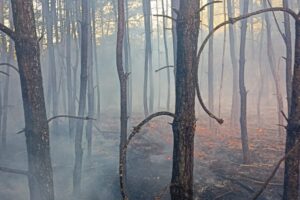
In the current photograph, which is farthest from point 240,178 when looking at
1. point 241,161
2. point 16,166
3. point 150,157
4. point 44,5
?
point 44,5

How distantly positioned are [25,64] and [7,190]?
7.38 m

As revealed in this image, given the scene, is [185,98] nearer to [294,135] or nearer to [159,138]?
[294,135]

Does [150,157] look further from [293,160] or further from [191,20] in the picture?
[191,20]

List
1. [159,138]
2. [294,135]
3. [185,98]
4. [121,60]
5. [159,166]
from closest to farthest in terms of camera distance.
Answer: [185,98] < [294,135] < [121,60] < [159,166] < [159,138]

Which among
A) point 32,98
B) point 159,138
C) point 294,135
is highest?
point 32,98

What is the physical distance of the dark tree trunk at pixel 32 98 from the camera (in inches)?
215

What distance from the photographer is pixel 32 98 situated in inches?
220

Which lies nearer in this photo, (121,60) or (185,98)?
(185,98)

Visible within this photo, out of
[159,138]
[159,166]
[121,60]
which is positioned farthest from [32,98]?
[159,138]

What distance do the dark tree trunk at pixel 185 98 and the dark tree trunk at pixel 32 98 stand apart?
2807mm

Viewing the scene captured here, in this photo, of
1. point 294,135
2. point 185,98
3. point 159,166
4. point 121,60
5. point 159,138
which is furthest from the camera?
point 159,138

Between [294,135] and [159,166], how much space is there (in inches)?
319

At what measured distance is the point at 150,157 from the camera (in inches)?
521

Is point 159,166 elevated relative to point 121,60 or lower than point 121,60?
lower
